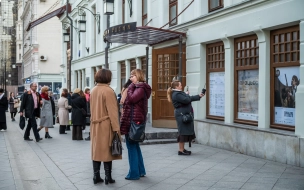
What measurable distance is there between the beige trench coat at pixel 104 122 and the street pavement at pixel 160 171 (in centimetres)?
57

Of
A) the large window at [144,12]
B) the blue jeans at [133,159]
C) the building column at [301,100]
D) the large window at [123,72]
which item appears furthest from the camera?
the large window at [123,72]

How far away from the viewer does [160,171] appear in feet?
29.6

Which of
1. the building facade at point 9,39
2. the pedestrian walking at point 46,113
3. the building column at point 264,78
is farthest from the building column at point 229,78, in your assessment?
the building facade at point 9,39

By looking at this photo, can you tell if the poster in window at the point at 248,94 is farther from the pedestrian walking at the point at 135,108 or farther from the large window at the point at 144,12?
the large window at the point at 144,12

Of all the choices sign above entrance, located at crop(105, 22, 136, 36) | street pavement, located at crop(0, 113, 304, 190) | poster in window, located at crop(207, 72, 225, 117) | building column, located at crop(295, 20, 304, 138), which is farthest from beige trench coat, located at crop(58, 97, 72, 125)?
building column, located at crop(295, 20, 304, 138)

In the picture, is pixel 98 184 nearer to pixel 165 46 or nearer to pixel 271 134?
pixel 271 134

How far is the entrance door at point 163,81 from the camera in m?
15.7

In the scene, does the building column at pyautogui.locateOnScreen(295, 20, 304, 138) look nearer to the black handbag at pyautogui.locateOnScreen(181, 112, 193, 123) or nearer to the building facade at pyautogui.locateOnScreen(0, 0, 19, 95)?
the black handbag at pyautogui.locateOnScreen(181, 112, 193, 123)

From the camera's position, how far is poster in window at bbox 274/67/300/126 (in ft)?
32.6

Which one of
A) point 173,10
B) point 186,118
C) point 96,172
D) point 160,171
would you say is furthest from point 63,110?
point 96,172

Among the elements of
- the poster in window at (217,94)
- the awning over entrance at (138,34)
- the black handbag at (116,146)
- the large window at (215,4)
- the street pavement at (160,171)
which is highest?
the large window at (215,4)

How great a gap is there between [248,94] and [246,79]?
39cm

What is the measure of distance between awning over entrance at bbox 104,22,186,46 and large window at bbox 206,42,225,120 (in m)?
1.42

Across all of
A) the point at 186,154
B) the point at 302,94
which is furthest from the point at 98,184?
the point at 302,94
